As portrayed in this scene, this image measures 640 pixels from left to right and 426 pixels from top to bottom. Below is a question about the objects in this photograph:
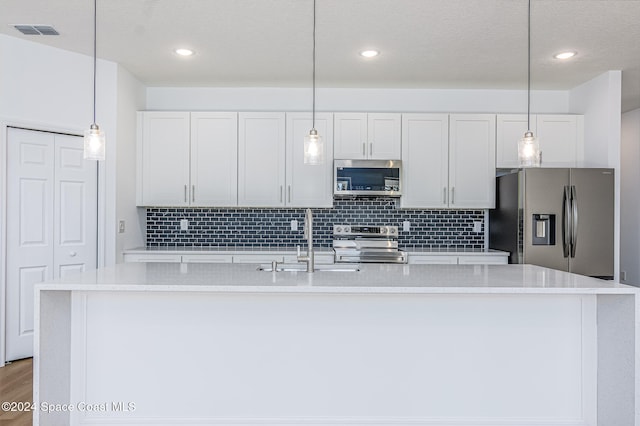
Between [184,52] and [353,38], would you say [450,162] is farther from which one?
[184,52]

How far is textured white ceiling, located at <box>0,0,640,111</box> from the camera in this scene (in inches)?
123

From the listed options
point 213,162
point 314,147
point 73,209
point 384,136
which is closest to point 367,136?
point 384,136

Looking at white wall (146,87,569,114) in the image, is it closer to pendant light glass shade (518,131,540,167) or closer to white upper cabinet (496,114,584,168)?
white upper cabinet (496,114,584,168)

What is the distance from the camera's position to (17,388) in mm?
3223

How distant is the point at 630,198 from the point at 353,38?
4.73 metres

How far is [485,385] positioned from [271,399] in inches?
46.2

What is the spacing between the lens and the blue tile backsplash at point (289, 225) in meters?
5.01

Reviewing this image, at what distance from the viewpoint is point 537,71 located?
4348 mm

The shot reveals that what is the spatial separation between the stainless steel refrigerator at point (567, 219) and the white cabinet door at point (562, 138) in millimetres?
497

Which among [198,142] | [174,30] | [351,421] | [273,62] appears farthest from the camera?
[198,142]

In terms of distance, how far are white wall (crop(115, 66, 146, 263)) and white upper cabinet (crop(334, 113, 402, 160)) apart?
2.04 metres

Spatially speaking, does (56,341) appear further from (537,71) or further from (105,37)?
(537,71)

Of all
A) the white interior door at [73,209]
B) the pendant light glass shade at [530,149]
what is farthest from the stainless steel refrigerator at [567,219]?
the white interior door at [73,209]

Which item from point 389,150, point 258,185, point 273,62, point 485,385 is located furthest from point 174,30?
point 485,385
